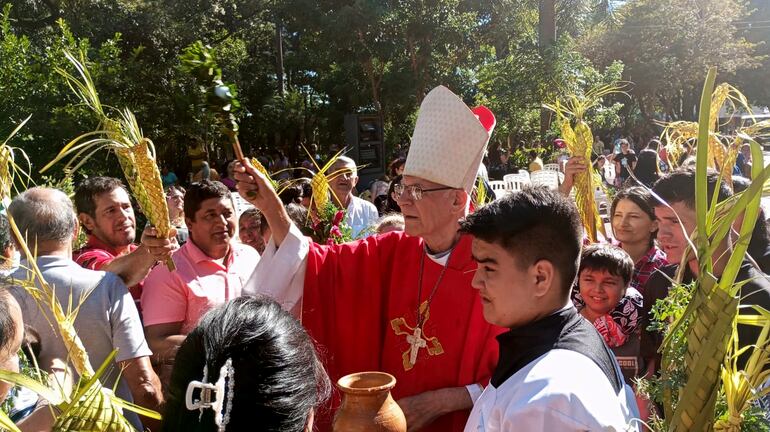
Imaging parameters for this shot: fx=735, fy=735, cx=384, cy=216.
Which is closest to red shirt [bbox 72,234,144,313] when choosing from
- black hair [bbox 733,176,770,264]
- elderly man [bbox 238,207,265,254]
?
elderly man [bbox 238,207,265,254]

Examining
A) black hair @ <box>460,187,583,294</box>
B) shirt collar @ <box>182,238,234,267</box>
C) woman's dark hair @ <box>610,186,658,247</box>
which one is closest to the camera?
black hair @ <box>460,187,583,294</box>

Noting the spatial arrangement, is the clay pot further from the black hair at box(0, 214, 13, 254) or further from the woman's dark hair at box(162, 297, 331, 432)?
the black hair at box(0, 214, 13, 254)

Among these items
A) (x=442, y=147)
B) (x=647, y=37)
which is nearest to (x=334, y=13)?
(x=442, y=147)

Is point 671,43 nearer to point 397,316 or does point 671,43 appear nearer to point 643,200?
point 643,200

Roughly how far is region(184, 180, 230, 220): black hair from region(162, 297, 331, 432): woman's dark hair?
2.39 m

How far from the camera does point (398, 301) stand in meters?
3.15

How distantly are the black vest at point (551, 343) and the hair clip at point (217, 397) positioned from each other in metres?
0.79

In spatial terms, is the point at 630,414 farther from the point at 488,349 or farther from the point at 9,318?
the point at 9,318

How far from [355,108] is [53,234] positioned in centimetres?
1836

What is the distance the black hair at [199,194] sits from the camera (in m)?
3.86

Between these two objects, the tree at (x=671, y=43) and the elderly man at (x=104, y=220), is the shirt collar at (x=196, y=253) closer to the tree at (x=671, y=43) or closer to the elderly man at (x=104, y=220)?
the elderly man at (x=104, y=220)

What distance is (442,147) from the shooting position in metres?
3.17

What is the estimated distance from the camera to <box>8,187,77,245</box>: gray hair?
9.91ft

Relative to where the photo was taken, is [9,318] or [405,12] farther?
[405,12]
